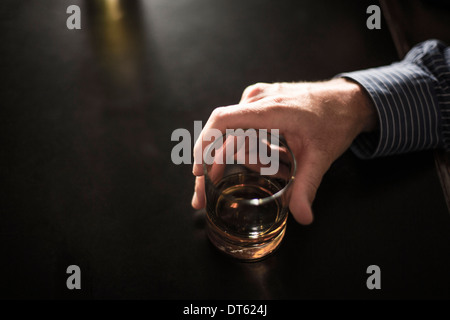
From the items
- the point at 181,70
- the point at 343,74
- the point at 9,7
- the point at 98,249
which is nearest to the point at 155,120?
the point at 181,70

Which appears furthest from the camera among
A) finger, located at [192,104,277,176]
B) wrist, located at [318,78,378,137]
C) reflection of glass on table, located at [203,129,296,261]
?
wrist, located at [318,78,378,137]

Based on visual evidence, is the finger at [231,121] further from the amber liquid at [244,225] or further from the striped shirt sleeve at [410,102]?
the striped shirt sleeve at [410,102]

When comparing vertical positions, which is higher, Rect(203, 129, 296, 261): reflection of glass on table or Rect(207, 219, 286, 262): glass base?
Rect(203, 129, 296, 261): reflection of glass on table

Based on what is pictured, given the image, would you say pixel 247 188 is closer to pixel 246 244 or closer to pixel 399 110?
pixel 246 244

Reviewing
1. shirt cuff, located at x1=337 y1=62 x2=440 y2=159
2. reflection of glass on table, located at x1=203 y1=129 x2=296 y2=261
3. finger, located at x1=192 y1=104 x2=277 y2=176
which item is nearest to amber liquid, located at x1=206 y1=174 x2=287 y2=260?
reflection of glass on table, located at x1=203 y1=129 x2=296 y2=261

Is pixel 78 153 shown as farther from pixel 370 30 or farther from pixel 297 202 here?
pixel 370 30

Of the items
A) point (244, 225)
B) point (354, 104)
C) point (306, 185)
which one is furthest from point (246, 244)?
point (354, 104)

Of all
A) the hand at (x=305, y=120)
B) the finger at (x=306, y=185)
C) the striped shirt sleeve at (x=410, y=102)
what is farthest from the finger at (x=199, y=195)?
the striped shirt sleeve at (x=410, y=102)

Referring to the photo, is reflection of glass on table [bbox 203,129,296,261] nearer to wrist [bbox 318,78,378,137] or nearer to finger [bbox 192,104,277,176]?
finger [bbox 192,104,277,176]
